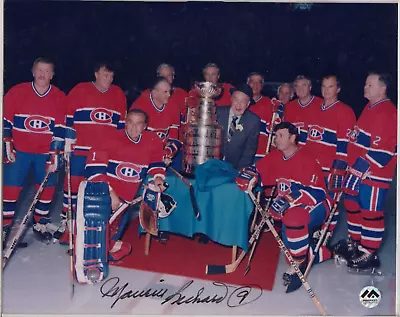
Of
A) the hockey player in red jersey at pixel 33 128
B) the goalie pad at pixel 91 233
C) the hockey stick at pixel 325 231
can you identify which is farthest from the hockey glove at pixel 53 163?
the hockey stick at pixel 325 231

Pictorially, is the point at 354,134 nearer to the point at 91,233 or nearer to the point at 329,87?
the point at 329,87

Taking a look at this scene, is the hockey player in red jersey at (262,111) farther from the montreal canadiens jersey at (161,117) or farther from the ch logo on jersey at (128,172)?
the ch logo on jersey at (128,172)

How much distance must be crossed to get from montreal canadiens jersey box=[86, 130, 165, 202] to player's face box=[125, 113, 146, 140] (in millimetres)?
43

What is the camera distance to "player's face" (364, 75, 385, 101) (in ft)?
10.2

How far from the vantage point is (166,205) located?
314cm

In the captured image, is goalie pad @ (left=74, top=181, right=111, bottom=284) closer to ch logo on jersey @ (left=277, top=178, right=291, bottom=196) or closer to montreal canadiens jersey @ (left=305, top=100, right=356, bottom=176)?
ch logo on jersey @ (left=277, top=178, right=291, bottom=196)

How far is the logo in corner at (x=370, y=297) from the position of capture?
2.87m

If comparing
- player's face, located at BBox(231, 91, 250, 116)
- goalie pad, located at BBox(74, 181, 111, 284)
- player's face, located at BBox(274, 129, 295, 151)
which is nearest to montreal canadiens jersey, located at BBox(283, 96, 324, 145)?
player's face, located at BBox(231, 91, 250, 116)

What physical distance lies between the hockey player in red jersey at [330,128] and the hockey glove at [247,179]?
0.59 meters

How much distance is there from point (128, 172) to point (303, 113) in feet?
4.23

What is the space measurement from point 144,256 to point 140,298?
0.51 meters

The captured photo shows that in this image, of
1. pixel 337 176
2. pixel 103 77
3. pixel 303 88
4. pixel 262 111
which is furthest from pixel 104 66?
pixel 337 176

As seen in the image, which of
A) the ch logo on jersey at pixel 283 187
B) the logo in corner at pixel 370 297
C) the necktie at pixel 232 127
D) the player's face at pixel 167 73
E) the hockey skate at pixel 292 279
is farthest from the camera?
the player's face at pixel 167 73

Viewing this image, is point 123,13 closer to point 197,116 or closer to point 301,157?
point 197,116
